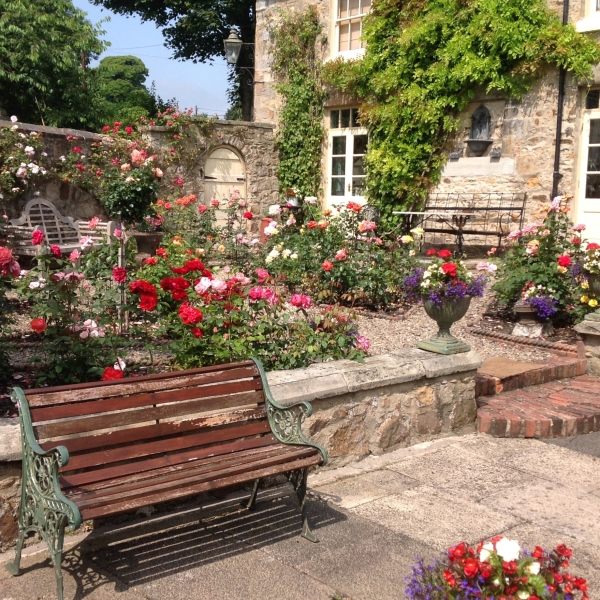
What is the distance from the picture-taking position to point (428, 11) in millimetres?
10719

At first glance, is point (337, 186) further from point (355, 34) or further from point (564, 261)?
point (564, 261)

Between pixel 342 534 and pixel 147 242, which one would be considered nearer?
pixel 342 534

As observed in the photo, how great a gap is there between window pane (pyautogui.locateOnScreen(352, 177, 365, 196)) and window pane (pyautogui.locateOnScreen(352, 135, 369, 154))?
46 cm

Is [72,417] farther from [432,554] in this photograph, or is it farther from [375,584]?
[432,554]

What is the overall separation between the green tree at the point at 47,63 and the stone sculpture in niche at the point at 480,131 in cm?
869

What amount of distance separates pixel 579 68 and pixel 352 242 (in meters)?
3.98

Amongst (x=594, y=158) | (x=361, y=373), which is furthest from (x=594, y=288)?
(x=594, y=158)

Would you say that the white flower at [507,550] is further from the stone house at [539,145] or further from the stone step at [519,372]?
the stone house at [539,145]

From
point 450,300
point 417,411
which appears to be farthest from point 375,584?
point 450,300

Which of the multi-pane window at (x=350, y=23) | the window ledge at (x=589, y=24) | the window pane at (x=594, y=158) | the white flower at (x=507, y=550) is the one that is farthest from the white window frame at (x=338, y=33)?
the white flower at (x=507, y=550)

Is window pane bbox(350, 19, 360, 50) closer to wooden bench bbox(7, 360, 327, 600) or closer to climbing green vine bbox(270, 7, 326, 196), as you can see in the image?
climbing green vine bbox(270, 7, 326, 196)

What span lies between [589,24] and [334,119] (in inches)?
177

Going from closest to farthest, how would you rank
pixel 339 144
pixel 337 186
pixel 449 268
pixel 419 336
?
pixel 449 268
pixel 419 336
pixel 339 144
pixel 337 186

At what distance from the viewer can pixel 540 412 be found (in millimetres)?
5020
